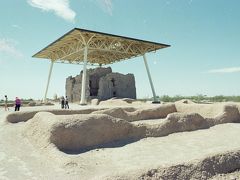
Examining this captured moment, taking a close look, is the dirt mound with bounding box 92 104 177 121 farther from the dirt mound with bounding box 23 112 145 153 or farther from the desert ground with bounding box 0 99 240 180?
the dirt mound with bounding box 23 112 145 153

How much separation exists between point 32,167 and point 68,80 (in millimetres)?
38781

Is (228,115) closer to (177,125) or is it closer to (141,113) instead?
(177,125)

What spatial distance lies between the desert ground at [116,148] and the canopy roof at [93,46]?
1616 centimetres

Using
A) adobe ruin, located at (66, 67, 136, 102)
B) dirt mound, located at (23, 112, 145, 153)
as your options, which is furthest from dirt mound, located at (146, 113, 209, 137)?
adobe ruin, located at (66, 67, 136, 102)

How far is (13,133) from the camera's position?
12664mm

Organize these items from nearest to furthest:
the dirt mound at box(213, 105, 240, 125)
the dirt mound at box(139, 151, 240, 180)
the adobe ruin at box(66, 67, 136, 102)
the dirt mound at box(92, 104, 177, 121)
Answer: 1. the dirt mound at box(139, 151, 240, 180)
2. the dirt mound at box(213, 105, 240, 125)
3. the dirt mound at box(92, 104, 177, 121)
4. the adobe ruin at box(66, 67, 136, 102)

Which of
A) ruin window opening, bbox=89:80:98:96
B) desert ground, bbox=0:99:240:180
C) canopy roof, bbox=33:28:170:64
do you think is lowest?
desert ground, bbox=0:99:240:180

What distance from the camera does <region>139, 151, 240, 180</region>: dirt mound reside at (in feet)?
18.2

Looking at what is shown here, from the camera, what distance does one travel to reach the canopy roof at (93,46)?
101 ft

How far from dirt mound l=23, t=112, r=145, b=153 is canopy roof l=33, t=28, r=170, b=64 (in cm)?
1837

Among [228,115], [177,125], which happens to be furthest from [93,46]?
[177,125]

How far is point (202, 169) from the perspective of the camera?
6176mm

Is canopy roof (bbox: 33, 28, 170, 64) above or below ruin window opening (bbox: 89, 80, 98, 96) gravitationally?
above

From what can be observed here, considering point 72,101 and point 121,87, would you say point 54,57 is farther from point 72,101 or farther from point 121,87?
point 121,87
